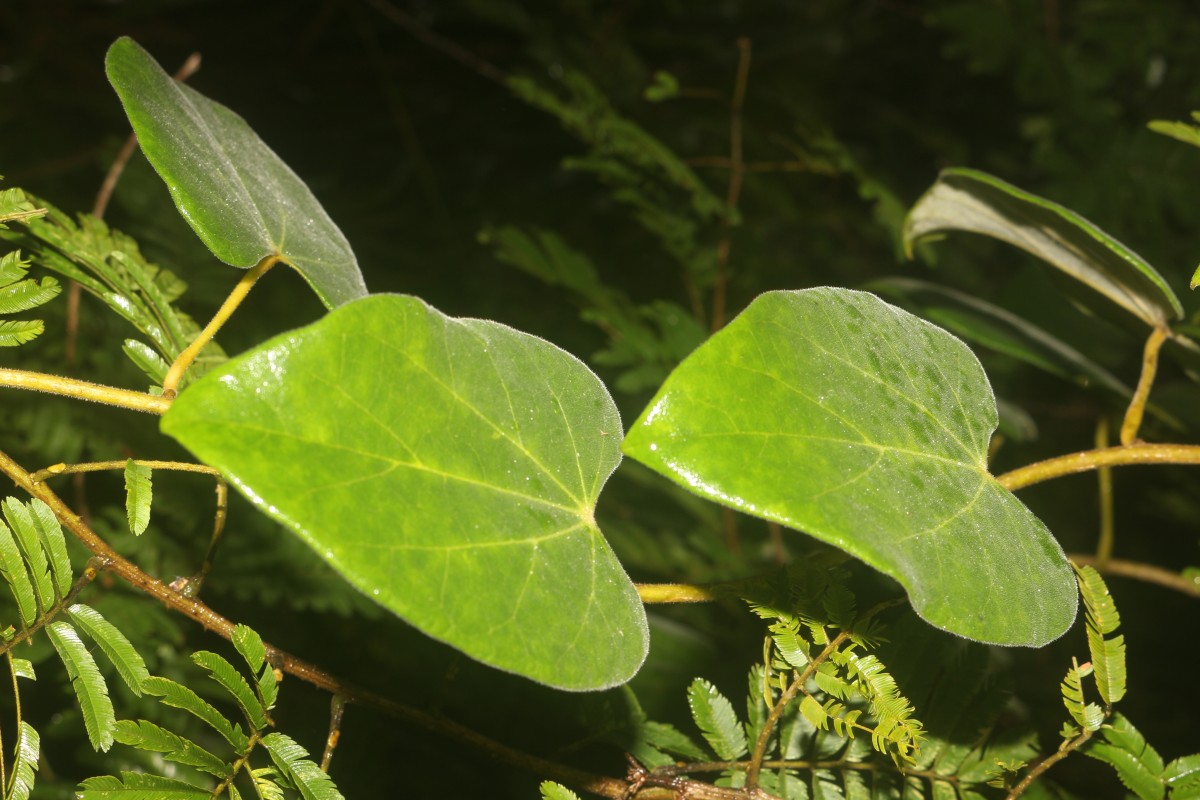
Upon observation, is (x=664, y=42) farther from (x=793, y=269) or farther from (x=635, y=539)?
(x=635, y=539)

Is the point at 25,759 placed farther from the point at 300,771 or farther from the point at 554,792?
the point at 554,792

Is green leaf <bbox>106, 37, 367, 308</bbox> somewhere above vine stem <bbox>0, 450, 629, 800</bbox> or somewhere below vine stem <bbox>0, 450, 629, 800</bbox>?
above

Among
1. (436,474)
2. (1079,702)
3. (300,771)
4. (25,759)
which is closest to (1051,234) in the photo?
(1079,702)

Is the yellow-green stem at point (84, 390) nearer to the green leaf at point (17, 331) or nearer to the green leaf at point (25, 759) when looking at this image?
the green leaf at point (17, 331)

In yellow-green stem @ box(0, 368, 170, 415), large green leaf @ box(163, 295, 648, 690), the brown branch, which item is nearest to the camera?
large green leaf @ box(163, 295, 648, 690)

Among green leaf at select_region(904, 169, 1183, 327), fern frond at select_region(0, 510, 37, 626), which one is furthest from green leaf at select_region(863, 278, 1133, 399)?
fern frond at select_region(0, 510, 37, 626)

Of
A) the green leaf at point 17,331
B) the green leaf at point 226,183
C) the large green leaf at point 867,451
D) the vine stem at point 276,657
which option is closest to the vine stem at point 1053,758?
the large green leaf at point 867,451

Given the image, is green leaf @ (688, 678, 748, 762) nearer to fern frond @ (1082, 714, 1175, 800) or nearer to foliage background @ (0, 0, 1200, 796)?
fern frond @ (1082, 714, 1175, 800)
